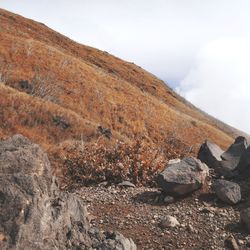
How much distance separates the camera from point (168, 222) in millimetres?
10422

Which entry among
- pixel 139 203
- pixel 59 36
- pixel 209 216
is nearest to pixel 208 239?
pixel 209 216

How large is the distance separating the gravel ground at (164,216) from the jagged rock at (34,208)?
1467 millimetres

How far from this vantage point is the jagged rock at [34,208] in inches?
289

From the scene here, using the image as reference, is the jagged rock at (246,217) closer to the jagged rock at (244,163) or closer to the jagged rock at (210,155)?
the jagged rock at (244,163)

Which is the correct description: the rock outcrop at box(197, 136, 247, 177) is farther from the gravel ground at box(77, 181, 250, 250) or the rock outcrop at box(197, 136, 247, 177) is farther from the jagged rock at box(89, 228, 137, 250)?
the jagged rock at box(89, 228, 137, 250)

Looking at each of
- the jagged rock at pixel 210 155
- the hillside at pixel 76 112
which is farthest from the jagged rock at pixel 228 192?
the hillside at pixel 76 112

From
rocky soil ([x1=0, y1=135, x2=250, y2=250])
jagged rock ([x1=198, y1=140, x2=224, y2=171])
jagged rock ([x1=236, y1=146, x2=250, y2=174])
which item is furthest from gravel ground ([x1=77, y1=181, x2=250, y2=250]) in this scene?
jagged rock ([x1=198, y1=140, x2=224, y2=171])

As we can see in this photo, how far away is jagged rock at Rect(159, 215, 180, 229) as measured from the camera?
10398 millimetres

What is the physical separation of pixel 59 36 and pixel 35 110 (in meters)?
42.7

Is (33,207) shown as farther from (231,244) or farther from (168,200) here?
(168,200)

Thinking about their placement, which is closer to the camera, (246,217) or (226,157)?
(246,217)

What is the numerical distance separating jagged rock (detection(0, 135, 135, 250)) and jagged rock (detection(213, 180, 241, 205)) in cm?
353

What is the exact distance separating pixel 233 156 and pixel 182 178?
9.66ft

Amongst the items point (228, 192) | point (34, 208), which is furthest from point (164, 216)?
point (34, 208)
